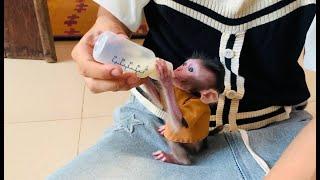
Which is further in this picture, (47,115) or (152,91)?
(47,115)

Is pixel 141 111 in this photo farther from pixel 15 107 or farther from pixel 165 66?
pixel 15 107

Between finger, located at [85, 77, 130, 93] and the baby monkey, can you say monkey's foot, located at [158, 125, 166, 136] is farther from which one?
finger, located at [85, 77, 130, 93]

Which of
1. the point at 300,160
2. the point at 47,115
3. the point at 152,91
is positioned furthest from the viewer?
the point at 47,115

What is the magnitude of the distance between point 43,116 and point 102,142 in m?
0.75

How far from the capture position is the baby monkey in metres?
0.59

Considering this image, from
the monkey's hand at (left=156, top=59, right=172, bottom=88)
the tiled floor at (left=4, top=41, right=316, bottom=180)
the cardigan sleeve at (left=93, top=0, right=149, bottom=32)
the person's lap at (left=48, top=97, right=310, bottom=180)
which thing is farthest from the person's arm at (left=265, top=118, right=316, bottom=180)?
the tiled floor at (left=4, top=41, right=316, bottom=180)

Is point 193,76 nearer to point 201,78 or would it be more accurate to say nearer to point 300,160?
point 201,78

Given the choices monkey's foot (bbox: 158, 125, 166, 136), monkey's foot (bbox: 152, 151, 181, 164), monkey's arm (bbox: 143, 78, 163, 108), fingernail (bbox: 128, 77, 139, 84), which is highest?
fingernail (bbox: 128, 77, 139, 84)

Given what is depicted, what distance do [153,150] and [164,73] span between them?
151 millimetres

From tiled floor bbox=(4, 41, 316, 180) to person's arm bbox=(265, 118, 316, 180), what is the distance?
28.8 inches

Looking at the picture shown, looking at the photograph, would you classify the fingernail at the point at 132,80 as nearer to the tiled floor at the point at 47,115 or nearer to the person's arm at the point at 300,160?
the person's arm at the point at 300,160

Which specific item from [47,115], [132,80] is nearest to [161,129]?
[132,80]

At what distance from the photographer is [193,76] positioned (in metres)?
0.59
